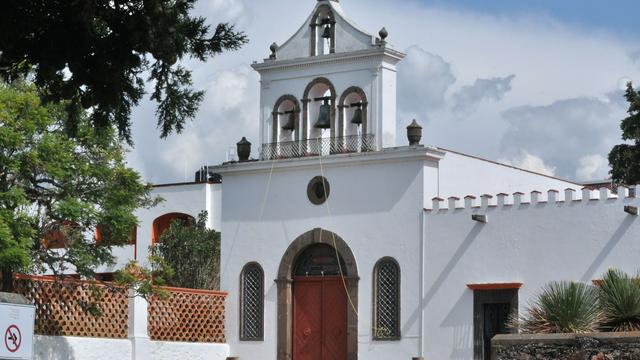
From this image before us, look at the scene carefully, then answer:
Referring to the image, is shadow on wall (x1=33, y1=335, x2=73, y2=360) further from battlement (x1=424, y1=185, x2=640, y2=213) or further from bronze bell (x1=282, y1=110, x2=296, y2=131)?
battlement (x1=424, y1=185, x2=640, y2=213)

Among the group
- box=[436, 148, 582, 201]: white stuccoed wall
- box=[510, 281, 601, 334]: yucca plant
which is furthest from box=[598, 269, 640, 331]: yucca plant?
box=[436, 148, 582, 201]: white stuccoed wall

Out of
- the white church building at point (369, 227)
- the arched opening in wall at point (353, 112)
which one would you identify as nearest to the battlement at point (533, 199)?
the white church building at point (369, 227)

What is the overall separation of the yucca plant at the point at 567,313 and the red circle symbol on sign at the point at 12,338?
8.51 m

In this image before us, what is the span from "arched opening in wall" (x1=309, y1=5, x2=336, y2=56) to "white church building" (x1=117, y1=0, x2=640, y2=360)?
0.11 ft

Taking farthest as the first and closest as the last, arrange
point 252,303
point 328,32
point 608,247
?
point 252,303
point 328,32
point 608,247

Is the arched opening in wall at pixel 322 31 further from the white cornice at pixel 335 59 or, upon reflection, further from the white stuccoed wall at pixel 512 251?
the white stuccoed wall at pixel 512 251

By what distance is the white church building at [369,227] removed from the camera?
26766 millimetres

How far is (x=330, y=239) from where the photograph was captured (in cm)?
2983

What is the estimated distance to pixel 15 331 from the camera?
13023 millimetres

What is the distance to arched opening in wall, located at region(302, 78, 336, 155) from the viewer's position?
3012cm

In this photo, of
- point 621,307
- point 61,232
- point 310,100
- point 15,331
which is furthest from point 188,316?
point 15,331

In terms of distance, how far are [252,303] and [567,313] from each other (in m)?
13.4

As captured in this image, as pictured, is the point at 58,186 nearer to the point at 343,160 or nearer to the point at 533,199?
the point at 343,160

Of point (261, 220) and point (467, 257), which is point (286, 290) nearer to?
point (261, 220)
